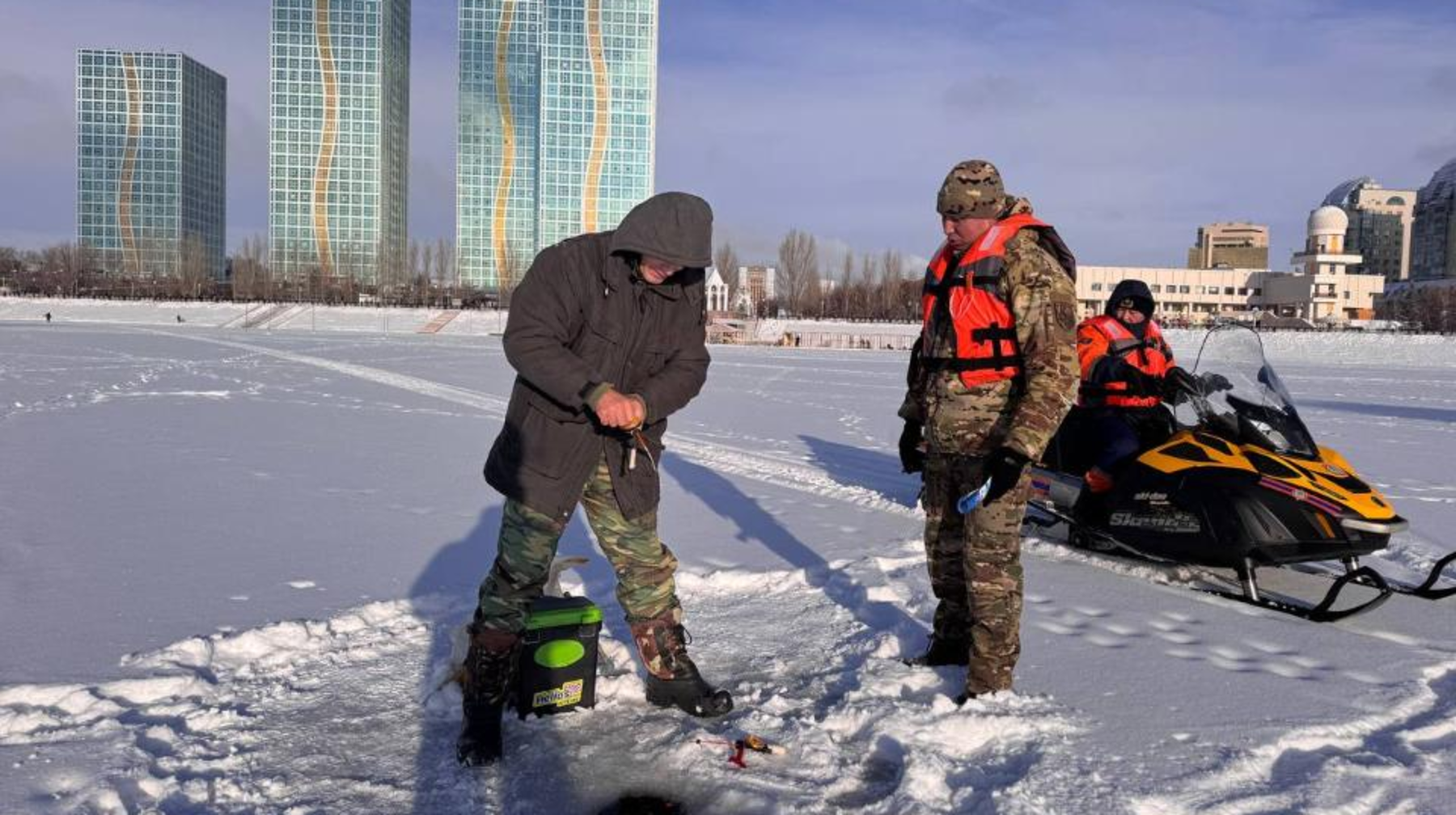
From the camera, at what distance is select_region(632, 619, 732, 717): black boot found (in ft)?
10.6

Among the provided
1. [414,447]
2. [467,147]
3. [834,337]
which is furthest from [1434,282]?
[414,447]

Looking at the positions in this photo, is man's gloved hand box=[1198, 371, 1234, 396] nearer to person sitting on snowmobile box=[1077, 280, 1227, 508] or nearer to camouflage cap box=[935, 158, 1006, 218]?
person sitting on snowmobile box=[1077, 280, 1227, 508]

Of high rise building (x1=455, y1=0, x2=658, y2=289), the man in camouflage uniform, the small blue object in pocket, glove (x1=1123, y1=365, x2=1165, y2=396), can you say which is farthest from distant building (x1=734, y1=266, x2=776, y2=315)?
the small blue object in pocket

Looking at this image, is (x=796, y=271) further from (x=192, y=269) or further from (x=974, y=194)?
(x=974, y=194)

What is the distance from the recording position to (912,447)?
402 centimetres

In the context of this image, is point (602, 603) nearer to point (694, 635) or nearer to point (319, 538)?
point (694, 635)

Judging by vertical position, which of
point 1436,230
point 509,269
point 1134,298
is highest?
point 1436,230

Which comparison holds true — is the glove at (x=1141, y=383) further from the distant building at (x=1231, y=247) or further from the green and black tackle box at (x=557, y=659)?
the distant building at (x=1231, y=247)

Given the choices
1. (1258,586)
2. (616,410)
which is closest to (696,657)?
(616,410)

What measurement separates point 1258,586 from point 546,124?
285 ft

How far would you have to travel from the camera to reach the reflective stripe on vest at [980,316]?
324 centimetres

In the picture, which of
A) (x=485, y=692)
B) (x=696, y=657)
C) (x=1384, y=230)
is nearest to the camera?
(x=485, y=692)

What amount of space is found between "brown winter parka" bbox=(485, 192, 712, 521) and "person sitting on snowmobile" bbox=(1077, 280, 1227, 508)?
3.06 metres

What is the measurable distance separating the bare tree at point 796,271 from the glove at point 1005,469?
7686 centimetres
